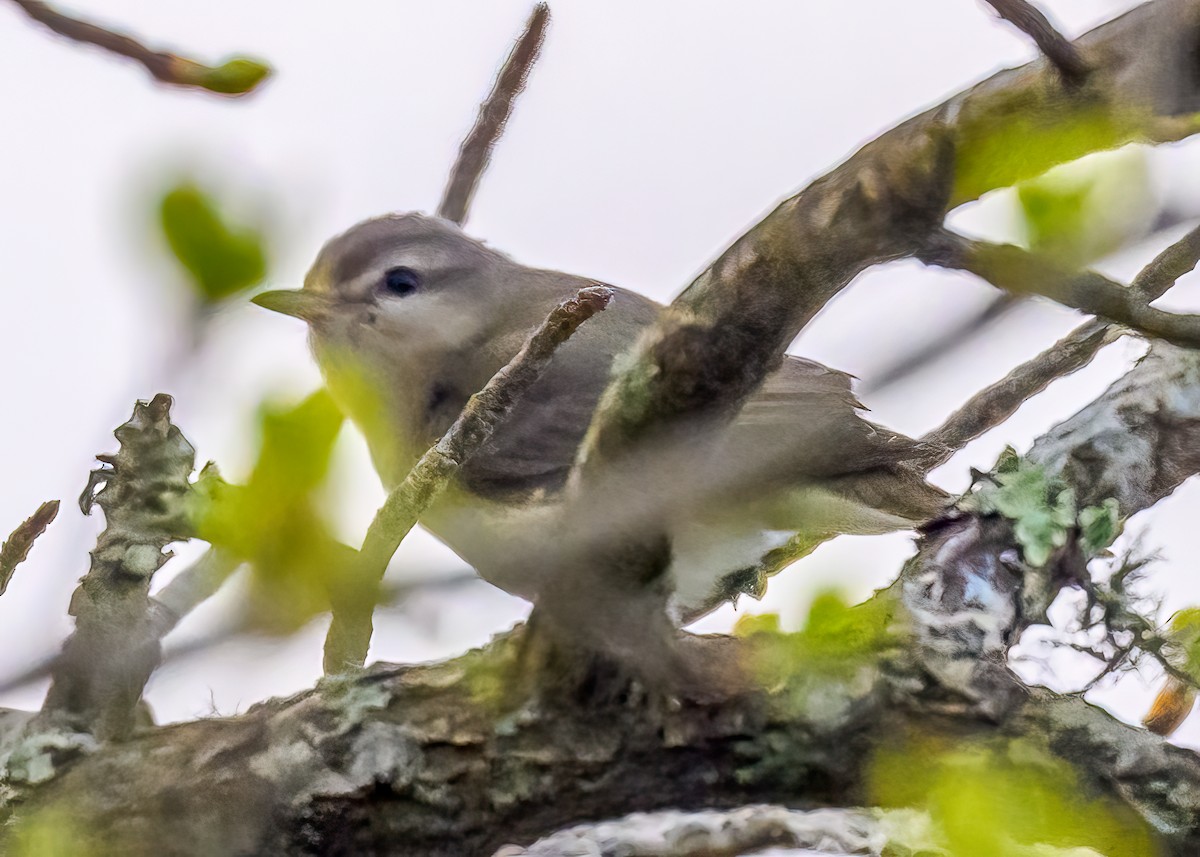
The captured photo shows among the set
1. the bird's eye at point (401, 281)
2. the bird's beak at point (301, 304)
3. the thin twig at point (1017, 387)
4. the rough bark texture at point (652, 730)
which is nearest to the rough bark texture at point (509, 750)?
the rough bark texture at point (652, 730)

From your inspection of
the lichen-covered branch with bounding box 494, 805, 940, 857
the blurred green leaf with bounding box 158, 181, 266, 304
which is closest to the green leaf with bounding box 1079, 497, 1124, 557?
the lichen-covered branch with bounding box 494, 805, 940, 857

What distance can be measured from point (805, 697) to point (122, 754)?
0.68 meters

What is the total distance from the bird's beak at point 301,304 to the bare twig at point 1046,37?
138 cm

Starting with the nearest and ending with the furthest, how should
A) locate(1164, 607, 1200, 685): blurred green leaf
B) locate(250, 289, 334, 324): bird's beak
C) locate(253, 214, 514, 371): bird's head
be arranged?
locate(1164, 607, 1200, 685): blurred green leaf
locate(250, 289, 334, 324): bird's beak
locate(253, 214, 514, 371): bird's head

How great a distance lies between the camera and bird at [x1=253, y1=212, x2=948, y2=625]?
46.6 inches

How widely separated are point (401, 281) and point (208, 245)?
1.34 metres

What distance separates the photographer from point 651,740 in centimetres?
104

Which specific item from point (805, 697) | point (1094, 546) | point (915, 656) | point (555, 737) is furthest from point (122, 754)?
point (1094, 546)

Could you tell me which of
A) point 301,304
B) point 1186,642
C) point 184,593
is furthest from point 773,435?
point 301,304

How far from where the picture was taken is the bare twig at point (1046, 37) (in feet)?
2.28

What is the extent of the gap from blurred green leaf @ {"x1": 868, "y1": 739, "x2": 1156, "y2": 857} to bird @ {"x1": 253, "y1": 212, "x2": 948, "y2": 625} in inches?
10.4

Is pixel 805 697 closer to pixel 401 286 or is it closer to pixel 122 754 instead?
pixel 122 754

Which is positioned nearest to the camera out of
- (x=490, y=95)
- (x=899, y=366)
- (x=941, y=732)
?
(x=899, y=366)

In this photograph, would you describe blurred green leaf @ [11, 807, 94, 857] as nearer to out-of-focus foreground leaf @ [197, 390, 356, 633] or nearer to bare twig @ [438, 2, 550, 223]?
out-of-focus foreground leaf @ [197, 390, 356, 633]
